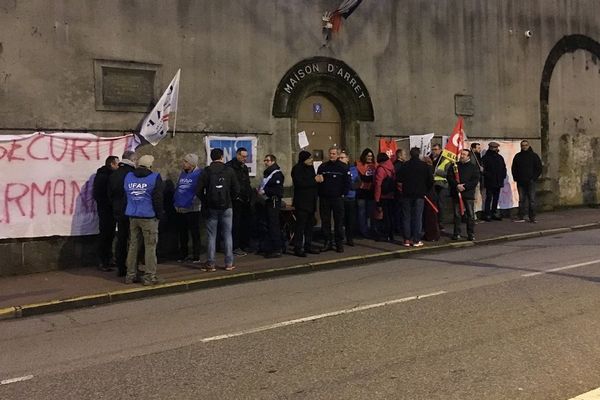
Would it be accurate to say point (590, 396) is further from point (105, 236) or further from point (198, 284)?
point (105, 236)

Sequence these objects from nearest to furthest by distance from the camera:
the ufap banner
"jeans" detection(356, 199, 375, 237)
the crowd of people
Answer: the crowd of people < the ufap banner < "jeans" detection(356, 199, 375, 237)

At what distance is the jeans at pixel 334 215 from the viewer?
11.2 meters

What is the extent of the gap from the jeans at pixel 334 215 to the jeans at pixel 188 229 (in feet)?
7.82

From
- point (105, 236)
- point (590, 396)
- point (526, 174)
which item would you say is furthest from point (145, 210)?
point (526, 174)

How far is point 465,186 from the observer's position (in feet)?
39.9

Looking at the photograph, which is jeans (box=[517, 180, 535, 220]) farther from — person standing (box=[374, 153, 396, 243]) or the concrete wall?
person standing (box=[374, 153, 396, 243])

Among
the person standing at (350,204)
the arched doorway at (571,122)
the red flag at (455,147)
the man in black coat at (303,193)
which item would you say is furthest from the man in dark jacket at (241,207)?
the arched doorway at (571,122)

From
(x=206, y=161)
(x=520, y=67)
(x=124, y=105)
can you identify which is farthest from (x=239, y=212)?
(x=520, y=67)

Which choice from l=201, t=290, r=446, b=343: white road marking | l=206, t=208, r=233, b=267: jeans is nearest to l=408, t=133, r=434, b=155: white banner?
l=206, t=208, r=233, b=267: jeans

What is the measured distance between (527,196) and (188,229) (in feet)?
30.8

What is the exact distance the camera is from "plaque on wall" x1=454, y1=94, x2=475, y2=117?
51.7 feet

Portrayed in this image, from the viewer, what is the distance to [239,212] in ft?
36.7

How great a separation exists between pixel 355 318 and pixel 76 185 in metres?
6.11

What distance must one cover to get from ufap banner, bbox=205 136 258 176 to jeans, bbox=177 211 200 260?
1524 millimetres
